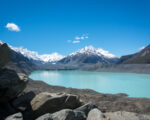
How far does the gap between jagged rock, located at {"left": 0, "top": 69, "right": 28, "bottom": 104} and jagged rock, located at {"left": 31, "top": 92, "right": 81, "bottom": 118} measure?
1336mm

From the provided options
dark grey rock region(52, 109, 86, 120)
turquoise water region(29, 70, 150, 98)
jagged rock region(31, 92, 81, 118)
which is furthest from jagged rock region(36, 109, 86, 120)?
turquoise water region(29, 70, 150, 98)

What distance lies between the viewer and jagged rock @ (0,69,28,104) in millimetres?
9058

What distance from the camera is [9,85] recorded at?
30.1 ft

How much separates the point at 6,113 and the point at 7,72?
2.36m

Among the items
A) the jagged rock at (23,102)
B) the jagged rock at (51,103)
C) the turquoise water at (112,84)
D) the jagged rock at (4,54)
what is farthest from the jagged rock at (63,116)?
the turquoise water at (112,84)

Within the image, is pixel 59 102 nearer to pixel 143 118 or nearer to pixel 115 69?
pixel 143 118

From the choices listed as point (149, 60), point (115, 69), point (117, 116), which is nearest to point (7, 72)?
point (117, 116)

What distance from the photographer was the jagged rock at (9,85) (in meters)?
9.06

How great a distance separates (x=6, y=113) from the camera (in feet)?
28.4

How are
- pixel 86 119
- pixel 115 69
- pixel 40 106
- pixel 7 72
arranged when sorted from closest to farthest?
pixel 86 119, pixel 40 106, pixel 7 72, pixel 115 69

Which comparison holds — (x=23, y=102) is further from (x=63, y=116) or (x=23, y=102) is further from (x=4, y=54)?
(x=63, y=116)

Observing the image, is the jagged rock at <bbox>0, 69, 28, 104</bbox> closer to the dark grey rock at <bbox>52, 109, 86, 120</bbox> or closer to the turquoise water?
the dark grey rock at <bbox>52, 109, 86, 120</bbox>

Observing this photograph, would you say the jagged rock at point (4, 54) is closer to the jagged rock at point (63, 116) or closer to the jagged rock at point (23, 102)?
the jagged rock at point (23, 102)

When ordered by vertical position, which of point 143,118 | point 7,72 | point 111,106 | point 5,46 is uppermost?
point 5,46
